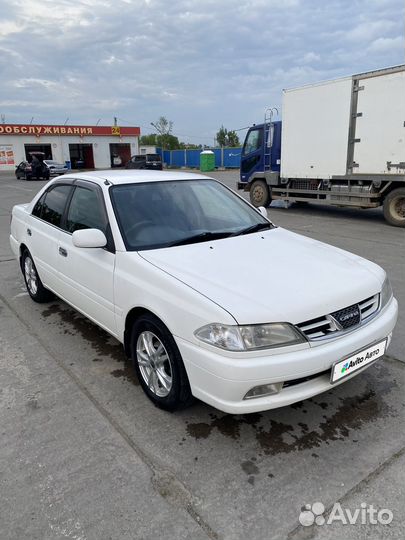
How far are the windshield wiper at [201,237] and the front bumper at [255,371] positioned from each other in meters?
0.95

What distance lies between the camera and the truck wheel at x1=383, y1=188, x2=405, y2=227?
399 inches

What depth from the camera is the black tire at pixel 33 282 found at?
4816mm

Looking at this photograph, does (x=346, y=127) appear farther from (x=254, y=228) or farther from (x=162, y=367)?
(x=162, y=367)

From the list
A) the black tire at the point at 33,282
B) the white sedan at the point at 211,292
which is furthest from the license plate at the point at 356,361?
the black tire at the point at 33,282

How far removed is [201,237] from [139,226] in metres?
0.50

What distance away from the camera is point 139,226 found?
329cm

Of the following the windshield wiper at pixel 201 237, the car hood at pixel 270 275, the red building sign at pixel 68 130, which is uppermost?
the red building sign at pixel 68 130

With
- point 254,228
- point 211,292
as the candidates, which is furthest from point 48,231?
point 211,292

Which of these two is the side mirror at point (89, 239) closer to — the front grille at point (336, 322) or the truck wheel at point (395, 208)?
the front grille at point (336, 322)

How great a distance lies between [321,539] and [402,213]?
975 centimetres

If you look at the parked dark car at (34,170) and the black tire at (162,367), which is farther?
the parked dark car at (34,170)

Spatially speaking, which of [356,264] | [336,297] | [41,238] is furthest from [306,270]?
[41,238]

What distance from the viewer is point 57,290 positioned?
4.22 meters

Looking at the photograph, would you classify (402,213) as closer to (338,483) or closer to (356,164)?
(356,164)
